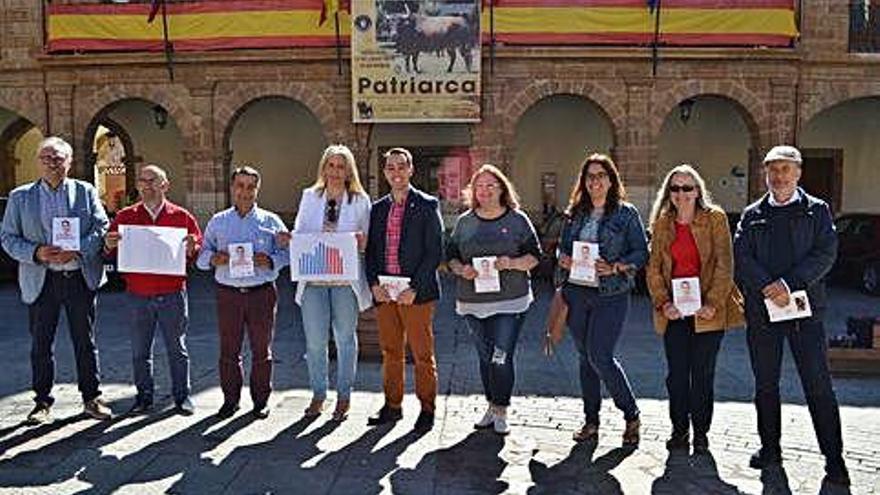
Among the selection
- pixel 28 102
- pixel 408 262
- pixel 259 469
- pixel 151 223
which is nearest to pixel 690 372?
pixel 408 262

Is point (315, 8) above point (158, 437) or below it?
above

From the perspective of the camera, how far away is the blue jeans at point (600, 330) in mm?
5254

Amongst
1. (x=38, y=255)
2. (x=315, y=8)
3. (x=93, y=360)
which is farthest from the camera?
(x=315, y=8)

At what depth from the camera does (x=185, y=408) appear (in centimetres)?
612

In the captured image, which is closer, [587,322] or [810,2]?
[587,322]

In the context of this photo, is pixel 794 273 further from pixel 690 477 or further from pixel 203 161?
pixel 203 161

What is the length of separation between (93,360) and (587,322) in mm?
3537

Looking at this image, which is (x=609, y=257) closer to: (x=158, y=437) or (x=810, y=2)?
(x=158, y=437)

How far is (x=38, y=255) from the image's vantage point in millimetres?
5609

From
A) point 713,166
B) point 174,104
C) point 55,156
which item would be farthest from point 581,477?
point 713,166

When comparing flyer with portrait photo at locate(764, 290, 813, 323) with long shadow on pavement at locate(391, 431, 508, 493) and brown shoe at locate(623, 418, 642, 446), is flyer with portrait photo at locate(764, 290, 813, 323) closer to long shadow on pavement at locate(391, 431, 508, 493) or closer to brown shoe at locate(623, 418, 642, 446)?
brown shoe at locate(623, 418, 642, 446)

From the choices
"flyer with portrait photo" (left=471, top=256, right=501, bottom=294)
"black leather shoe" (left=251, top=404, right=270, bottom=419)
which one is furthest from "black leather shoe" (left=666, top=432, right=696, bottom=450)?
"black leather shoe" (left=251, top=404, right=270, bottom=419)

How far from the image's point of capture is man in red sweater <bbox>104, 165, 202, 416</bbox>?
19.3 ft

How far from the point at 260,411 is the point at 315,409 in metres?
0.41
